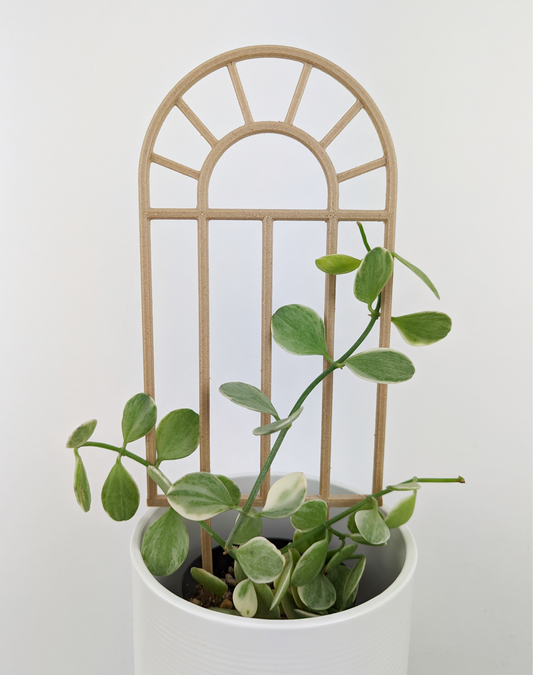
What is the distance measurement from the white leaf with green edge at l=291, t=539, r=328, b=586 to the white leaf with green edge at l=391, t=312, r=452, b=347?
0.25m

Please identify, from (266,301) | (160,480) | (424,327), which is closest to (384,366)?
(424,327)

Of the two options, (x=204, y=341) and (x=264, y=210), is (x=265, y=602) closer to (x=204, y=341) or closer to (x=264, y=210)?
(x=204, y=341)

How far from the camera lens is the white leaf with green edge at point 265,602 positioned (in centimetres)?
60

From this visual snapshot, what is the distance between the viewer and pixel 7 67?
94 cm

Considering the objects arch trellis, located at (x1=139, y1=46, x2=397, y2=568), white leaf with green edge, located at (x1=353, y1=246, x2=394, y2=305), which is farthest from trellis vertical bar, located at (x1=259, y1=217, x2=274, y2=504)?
white leaf with green edge, located at (x1=353, y1=246, x2=394, y2=305)

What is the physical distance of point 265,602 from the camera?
1.97 ft

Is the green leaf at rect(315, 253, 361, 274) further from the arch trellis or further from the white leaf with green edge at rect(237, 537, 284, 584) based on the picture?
the white leaf with green edge at rect(237, 537, 284, 584)

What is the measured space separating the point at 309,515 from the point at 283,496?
0.08m

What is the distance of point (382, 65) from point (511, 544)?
38.0 inches

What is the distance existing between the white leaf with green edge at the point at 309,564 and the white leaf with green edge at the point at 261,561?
0.13 feet

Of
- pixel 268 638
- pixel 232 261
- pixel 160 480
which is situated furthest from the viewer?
pixel 232 261

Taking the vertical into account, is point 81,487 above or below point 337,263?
below

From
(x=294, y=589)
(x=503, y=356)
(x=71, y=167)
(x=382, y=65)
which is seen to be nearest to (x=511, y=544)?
(x=503, y=356)

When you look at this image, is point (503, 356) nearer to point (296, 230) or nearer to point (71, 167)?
point (296, 230)
